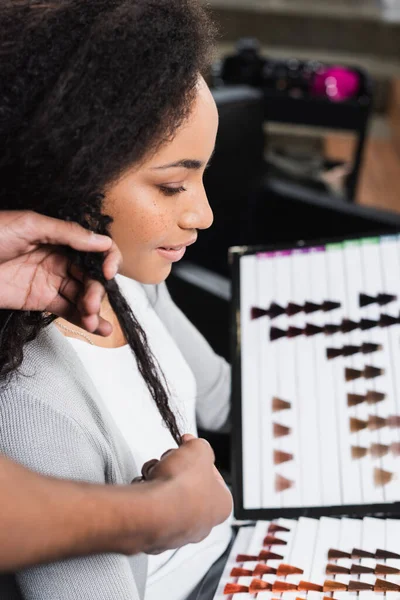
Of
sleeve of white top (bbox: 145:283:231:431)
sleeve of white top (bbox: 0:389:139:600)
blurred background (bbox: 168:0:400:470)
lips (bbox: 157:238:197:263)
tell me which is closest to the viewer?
sleeve of white top (bbox: 0:389:139:600)

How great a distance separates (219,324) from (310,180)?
139 centimetres

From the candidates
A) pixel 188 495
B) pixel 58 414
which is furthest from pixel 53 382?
pixel 188 495

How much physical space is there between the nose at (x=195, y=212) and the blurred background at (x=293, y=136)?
218 mm

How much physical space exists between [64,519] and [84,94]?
1.41ft

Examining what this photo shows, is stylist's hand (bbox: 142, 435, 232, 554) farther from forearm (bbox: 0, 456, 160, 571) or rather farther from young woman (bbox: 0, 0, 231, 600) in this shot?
young woman (bbox: 0, 0, 231, 600)

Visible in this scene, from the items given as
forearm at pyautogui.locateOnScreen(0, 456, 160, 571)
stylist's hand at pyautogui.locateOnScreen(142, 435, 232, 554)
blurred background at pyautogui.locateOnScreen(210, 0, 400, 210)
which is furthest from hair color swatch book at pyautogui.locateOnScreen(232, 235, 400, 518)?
blurred background at pyautogui.locateOnScreen(210, 0, 400, 210)

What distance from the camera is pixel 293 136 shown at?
4.59 meters

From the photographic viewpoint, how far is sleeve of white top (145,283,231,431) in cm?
127

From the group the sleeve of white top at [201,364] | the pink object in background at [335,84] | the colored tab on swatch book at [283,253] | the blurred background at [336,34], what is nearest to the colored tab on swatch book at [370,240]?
the colored tab on swatch book at [283,253]

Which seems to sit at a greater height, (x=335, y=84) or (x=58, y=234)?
(x=58, y=234)

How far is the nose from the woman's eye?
18mm

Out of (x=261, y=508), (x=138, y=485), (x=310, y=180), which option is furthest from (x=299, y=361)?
(x=310, y=180)

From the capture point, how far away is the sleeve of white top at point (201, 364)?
4.16 ft

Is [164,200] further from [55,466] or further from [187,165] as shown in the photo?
[55,466]
